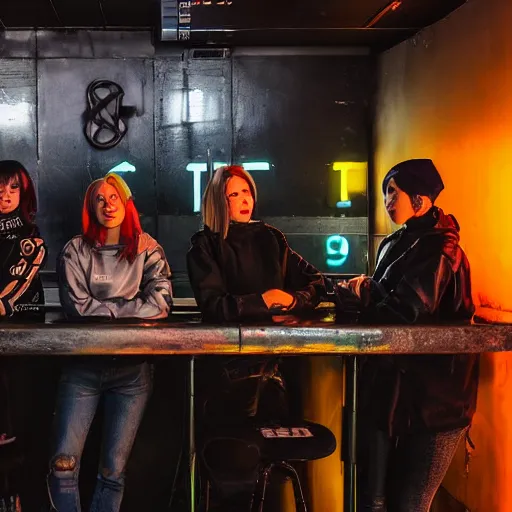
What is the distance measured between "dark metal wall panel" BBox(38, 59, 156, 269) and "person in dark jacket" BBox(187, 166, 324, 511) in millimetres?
3285

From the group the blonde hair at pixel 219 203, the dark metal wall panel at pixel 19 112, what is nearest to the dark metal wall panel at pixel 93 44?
the dark metal wall panel at pixel 19 112

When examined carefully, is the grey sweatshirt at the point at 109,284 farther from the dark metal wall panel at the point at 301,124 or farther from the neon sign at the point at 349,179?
the neon sign at the point at 349,179

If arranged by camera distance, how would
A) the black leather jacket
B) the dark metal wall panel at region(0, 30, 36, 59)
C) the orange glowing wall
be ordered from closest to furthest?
the black leather jacket → the orange glowing wall → the dark metal wall panel at region(0, 30, 36, 59)

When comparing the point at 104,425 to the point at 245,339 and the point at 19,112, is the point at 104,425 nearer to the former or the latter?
the point at 245,339

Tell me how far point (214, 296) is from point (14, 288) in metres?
1.05

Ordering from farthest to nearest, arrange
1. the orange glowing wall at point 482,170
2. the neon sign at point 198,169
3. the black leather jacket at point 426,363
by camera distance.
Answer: the neon sign at point 198,169 → the orange glowing wall at point 482,170 → the black leather jacket at point 426,363

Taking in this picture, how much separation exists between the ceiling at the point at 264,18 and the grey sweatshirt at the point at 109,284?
2.28m

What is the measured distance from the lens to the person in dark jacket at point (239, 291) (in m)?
3.20

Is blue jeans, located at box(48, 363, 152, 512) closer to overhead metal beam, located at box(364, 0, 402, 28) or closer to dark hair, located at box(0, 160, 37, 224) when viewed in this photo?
dark hair, located at box(0, 160, 37, 224)

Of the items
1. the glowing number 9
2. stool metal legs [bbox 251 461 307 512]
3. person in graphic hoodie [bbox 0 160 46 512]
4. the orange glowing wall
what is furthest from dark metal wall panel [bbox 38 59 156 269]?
stool metal legs [bbox 251 461 307 512]

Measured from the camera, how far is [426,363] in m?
3.15

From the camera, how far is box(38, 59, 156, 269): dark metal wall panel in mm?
6633

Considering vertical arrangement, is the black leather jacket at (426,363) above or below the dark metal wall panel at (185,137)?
below

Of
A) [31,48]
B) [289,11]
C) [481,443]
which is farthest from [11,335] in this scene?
[31,48]
